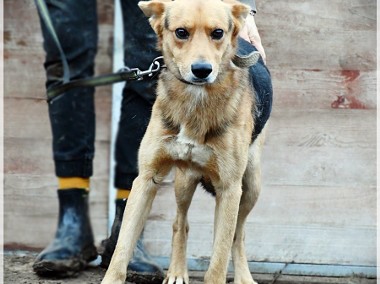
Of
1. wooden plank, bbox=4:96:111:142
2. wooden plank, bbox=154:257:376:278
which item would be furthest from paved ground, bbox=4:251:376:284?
wooden plank, bbox=4:96:111:142

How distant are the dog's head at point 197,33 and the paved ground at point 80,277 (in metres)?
1.19

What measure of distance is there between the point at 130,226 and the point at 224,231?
1.15 ft

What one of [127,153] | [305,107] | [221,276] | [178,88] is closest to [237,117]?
Answer: [178,88]

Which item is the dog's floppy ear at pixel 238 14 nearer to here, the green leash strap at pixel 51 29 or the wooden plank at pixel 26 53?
the green leash strap at pixel 51 29

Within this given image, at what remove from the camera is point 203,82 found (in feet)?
11.4

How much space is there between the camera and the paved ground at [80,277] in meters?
4.29

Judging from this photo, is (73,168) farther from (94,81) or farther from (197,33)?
(197,33)

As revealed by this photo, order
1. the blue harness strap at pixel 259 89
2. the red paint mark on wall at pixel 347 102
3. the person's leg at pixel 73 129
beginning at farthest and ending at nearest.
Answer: the red paint mark on wall at pixel 347 102 < the person's leg at pixel 73 129 < the blue harness strap at pixel 259 89

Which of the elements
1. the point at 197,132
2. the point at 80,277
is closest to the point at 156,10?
the point at 197,132

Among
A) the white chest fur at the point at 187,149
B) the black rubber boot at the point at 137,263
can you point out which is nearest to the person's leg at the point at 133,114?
the black rubber boot at the point at 137,263

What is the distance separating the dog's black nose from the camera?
342cm

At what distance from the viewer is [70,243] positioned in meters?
4.38

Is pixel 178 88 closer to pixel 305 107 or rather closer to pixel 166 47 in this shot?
pixel 166 47

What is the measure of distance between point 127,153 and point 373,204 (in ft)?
4.23
